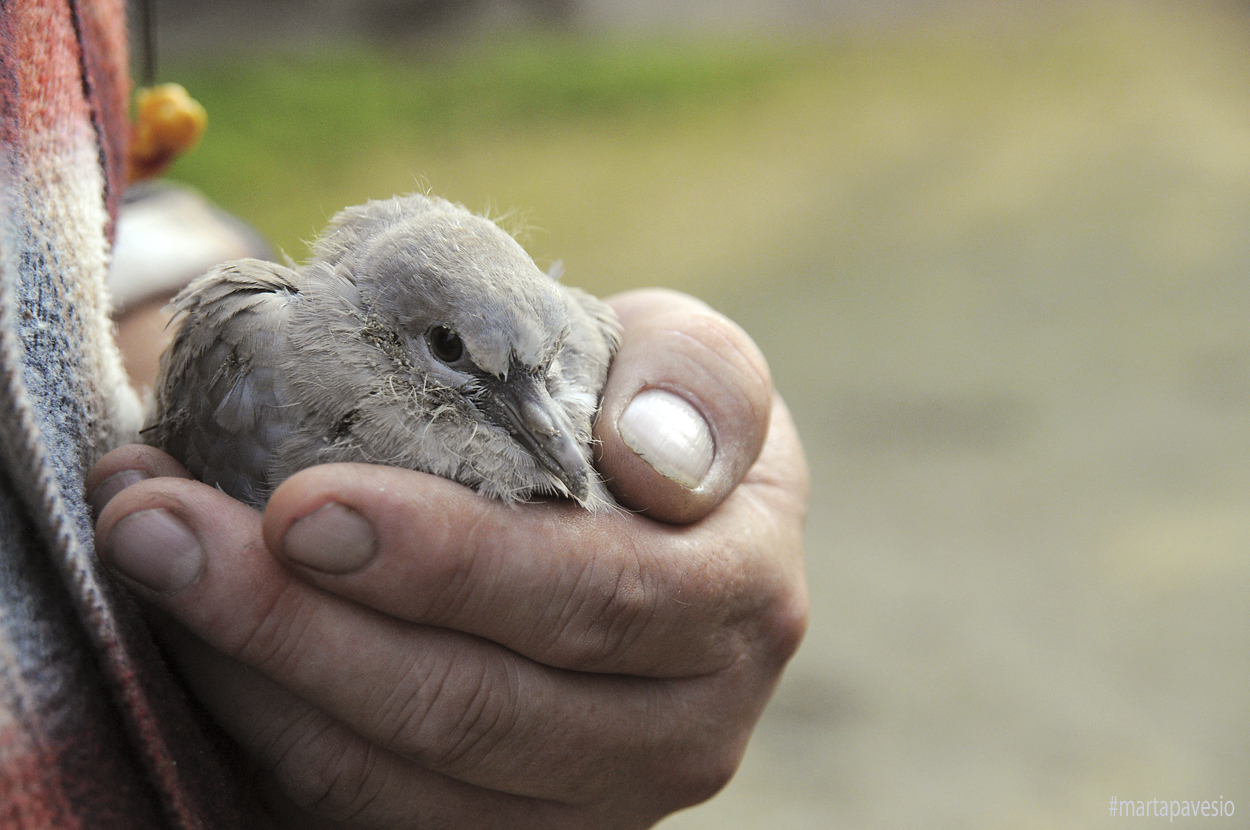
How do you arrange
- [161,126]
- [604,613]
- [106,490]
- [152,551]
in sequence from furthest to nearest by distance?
[161,126], [604,613], [106,490], [152,551]

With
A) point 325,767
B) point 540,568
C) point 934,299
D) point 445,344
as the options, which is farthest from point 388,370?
point 934,299

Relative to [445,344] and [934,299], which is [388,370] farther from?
[934,299]

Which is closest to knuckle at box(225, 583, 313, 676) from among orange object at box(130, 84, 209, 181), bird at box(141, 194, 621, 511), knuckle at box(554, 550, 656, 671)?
bird at box(141, 194, 621, 511)

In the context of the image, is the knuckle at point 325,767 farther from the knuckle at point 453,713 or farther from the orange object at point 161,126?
the orange object at point 161,126

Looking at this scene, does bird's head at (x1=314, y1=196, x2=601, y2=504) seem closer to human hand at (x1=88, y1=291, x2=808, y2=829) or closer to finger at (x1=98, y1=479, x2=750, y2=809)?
human hand at (x1=88, y1=291, x2=808, y2=829)

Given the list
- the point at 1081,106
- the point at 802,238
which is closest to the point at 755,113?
the point at 802,238

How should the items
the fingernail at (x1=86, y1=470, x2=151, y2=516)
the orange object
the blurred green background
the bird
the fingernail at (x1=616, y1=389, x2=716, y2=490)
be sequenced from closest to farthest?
the fingernail at (x1=86, y1=470, x2=151, y2=516) → the bird → the fingernail at (x1=616, y1=389, x2=716, y2=490) → the orange object → the blurred green background
